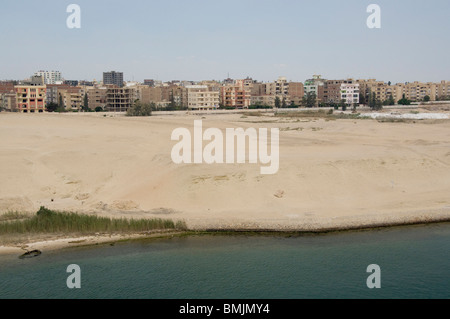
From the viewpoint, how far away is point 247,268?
1766 centimetres

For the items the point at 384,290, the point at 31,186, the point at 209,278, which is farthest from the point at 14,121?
the point at 384,290

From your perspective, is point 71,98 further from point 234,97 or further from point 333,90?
point 333,90

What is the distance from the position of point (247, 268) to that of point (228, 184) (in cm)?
875

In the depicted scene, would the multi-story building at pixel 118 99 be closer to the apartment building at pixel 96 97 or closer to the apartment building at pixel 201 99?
the apartment building at pixel 96 97

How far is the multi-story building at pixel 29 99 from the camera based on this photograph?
283 ft

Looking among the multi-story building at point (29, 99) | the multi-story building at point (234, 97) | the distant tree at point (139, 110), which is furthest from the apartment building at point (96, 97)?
the distant tree at point (139, 110)

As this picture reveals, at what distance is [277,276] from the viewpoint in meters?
16.9

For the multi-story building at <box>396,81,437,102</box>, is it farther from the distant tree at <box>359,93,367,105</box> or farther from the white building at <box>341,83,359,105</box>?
the white building at <box>341,83,359,105</box>

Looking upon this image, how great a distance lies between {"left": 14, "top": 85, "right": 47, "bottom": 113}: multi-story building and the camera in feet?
283

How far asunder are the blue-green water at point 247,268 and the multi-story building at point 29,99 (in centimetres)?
7349

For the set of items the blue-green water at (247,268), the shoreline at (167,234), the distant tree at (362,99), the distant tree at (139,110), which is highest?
the distant tree at (362,99)

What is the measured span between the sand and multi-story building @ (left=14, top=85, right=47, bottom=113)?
54.2 m

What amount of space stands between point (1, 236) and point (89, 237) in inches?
139

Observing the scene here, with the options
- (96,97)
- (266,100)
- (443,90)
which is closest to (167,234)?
(96,97)
